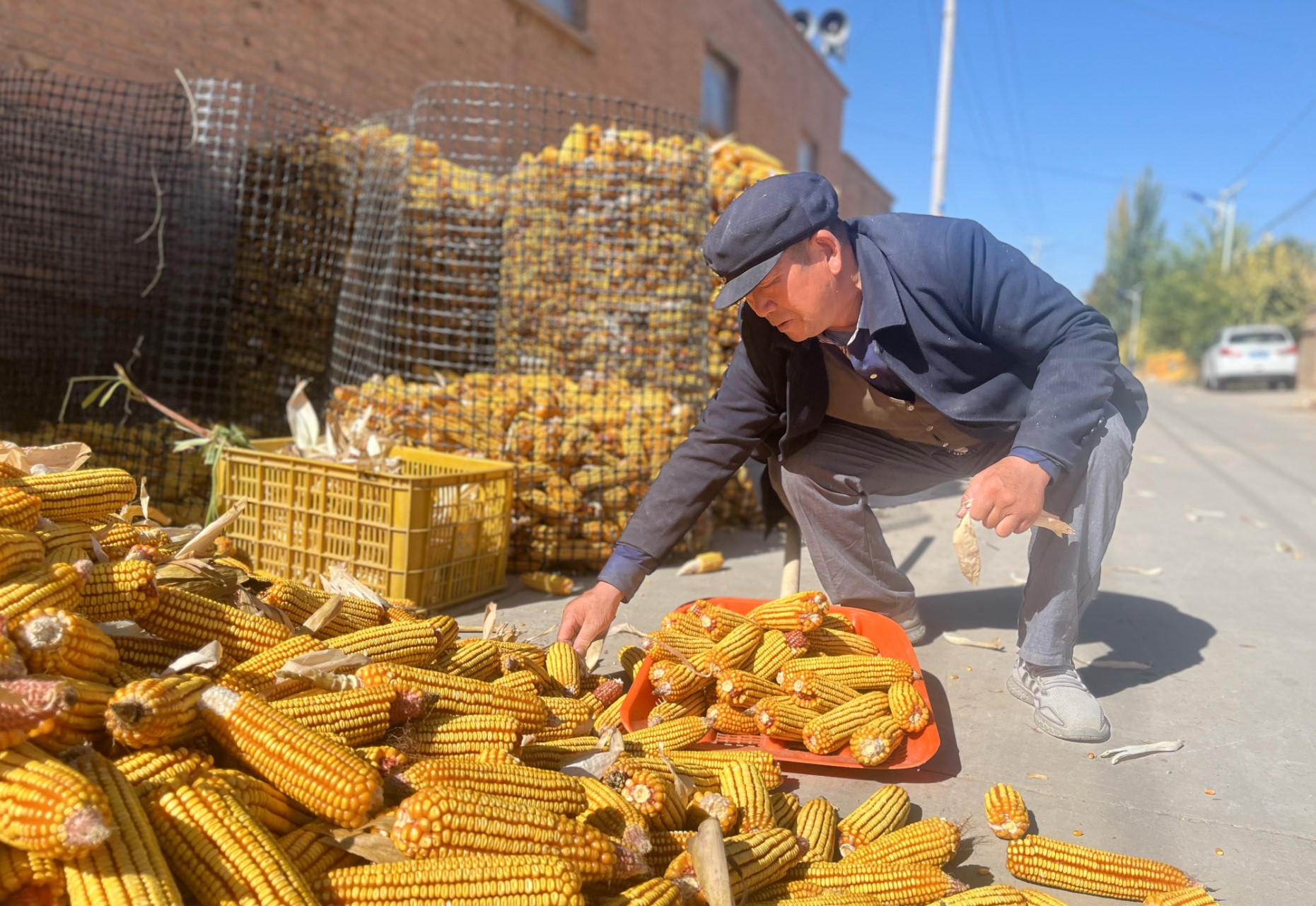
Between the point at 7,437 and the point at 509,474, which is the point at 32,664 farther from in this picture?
the point at 7,437

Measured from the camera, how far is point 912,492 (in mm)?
3924

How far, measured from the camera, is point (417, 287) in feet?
20.9

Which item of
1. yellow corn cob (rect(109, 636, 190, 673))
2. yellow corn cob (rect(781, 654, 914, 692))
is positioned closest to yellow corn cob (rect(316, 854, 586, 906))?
yellow corn cob (rect(109, 636, 190, 673))

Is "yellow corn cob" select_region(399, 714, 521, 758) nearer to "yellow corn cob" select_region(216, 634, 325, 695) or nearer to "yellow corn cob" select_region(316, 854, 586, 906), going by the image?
"yellow corn cob" select_region(216, 634, 325, 695)

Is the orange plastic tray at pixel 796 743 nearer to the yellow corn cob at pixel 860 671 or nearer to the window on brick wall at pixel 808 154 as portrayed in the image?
the yellow corn cob at pixel 860 671

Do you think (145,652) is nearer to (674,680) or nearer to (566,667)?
(566,667)

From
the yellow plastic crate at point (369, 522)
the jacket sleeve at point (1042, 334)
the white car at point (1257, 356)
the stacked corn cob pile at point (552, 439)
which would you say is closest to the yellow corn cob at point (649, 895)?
the jacket sleeve at point (1042, 334)

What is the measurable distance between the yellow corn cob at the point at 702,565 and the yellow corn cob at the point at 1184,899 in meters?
2.95

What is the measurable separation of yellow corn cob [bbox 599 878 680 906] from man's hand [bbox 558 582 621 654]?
112 centimetres

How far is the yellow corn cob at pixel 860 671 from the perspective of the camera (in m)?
2.98

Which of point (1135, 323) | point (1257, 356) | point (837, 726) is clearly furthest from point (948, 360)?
point (1135, 323)

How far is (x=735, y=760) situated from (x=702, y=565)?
2.44m

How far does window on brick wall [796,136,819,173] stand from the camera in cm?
2626

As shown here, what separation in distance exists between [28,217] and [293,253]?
1.56m
